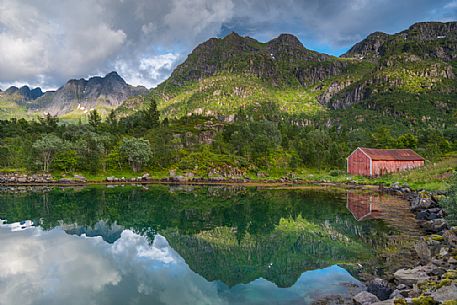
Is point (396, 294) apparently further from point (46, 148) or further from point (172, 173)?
point (46, 148)

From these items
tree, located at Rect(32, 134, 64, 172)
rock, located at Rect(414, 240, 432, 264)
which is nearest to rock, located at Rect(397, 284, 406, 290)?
rock, located at Rect(414, 240, 432, 264)

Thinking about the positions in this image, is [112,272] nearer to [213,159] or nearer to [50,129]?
[213,159]

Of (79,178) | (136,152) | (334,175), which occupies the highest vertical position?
(136,152)

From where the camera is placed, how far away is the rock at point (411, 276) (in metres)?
13.6

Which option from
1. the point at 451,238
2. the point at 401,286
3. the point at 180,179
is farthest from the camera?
the point at 180,179

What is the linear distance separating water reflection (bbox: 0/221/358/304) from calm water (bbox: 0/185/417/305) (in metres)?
0.05

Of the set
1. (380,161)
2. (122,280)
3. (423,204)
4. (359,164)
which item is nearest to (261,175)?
(359,164)

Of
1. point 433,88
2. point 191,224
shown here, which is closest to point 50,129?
point 191,224

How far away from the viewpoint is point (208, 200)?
47531mm

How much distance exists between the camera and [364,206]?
39.3 meters

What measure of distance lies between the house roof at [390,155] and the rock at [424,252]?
57162 mm

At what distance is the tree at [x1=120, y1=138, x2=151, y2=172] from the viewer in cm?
7656

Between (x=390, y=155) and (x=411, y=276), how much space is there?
67.0 meters

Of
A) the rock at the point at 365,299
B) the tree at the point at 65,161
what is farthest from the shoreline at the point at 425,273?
the tree at the point at 65,161
